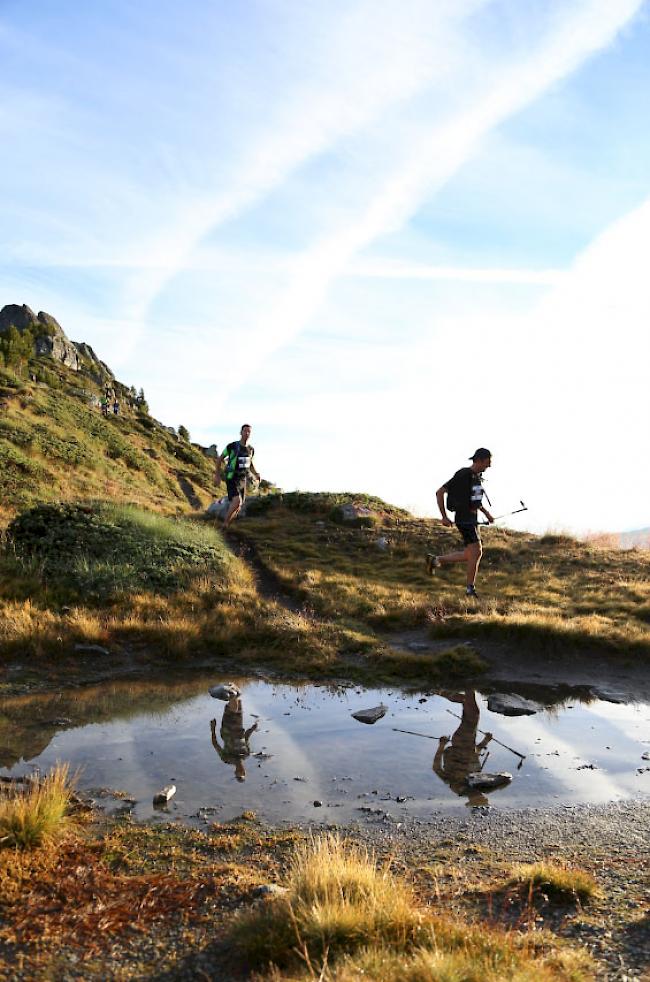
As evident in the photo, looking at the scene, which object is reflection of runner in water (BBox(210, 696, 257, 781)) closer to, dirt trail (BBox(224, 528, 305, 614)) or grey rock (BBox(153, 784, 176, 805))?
grey rock (BBox(153, 784, 176, 805))

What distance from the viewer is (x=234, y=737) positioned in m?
7.46

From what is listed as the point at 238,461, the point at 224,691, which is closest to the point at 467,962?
the point at 224,691

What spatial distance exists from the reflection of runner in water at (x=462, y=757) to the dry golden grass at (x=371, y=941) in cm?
243

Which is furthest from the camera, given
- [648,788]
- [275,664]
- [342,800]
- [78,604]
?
[78,604]

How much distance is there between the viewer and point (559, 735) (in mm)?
7914

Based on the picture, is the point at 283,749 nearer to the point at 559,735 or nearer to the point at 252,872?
the point at 252,872

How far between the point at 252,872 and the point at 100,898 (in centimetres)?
104

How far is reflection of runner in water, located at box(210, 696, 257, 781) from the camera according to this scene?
22.2 ft

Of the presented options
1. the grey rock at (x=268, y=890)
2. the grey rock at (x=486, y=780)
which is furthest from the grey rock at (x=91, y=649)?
the grey rock at (x=268, y=890)

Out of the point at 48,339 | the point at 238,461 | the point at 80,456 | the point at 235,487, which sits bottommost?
the point at 235,487

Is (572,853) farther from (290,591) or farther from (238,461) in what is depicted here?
(238,461)

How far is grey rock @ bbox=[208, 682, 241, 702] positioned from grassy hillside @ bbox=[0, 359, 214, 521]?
10.1 meters

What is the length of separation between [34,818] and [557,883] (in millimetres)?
3700

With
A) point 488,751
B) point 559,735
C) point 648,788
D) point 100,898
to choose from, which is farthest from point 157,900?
point 559,735
